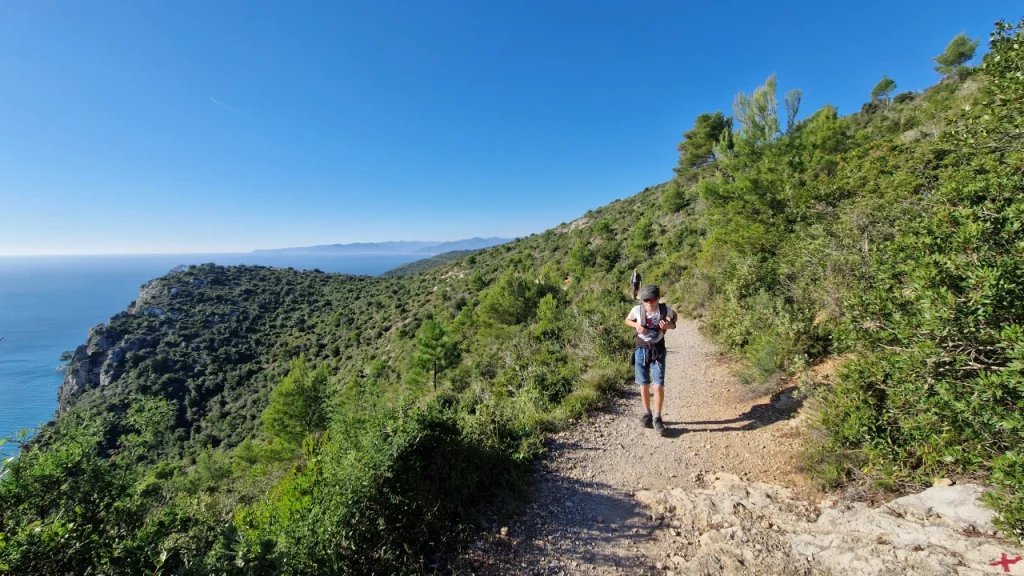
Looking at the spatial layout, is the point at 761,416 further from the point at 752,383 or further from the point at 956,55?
the point at 956,55

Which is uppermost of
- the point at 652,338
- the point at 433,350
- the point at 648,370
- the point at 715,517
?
the point at 652,338

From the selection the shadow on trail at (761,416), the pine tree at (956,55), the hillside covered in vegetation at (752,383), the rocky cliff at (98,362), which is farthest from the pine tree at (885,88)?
the rocky cliff at (98,362)

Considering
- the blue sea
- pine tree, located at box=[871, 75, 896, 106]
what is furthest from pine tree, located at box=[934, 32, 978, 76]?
the blue sea

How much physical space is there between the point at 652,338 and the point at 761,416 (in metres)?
2.06

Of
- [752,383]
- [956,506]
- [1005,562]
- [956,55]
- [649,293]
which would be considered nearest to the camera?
[1005,562]

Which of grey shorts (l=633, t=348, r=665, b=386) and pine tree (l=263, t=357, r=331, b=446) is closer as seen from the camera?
grey shorts (l=633, t=348, r=665, b=386)

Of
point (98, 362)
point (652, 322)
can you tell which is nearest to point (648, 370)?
point (652, 322)

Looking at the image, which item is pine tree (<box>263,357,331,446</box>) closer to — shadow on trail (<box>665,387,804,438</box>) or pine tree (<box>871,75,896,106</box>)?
shadow on trail (<box>665,387,804,438</box>)

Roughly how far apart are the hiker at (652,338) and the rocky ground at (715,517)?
27.6 inches

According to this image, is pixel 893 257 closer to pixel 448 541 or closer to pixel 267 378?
pixel 448 541

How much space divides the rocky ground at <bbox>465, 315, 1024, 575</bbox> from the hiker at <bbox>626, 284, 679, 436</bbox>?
2.30ft

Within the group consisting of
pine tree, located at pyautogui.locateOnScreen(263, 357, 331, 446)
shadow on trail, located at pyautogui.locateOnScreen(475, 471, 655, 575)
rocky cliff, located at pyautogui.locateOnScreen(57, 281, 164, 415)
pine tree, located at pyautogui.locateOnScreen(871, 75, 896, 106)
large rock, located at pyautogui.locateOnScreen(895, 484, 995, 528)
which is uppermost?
pine tree, located at pyautogui.locateOnScreen(871, 75, 896, 106)

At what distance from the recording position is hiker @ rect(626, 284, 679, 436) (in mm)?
4078

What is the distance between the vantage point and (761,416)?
4.64m
